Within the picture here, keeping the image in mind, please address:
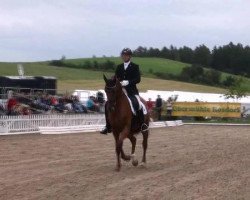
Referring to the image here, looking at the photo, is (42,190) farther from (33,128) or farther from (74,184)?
(33,128)

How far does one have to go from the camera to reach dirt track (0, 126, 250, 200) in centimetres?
1067

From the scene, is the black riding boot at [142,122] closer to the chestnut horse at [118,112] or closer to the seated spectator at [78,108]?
the chestnut horse at [118,112]

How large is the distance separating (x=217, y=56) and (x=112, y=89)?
5292 inches

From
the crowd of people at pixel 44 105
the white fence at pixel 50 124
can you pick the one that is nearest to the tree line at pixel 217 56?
the crowd of people at pixel 44 105

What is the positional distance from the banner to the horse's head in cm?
3840

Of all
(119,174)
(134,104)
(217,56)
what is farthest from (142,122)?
(217,56)

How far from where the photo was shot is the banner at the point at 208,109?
173 feet

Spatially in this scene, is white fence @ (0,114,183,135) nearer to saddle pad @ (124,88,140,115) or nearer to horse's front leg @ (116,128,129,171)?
saddle pad @ (124,88,140,115)

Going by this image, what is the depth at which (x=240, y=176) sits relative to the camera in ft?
43.7

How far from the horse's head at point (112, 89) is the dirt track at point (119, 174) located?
1522 mm

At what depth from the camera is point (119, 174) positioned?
13461mm

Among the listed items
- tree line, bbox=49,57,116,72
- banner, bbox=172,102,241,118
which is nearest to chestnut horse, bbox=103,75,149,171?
banner, bbox=172,102,241,118

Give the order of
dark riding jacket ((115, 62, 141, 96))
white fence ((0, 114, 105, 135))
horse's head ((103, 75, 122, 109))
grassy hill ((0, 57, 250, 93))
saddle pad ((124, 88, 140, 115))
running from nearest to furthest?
horse's head ((103, 75, 122, 109)) < saddle pad ((124, 88, 140, 115)) < dark riding jacket ((115, 62, 141, 96)) < white fence ((0, 114, 105, 135)) < grassy hill ((0, 57, 250, 93))

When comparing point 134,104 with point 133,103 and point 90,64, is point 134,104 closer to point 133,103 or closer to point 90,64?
point 133,103
